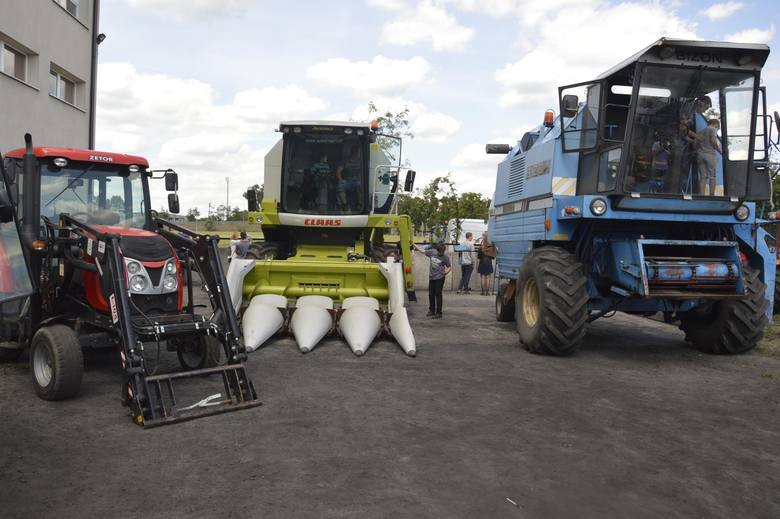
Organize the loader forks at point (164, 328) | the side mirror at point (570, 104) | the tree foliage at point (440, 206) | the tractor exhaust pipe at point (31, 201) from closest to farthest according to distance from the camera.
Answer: the loader forks at point (164, 328)
the tractor exhaust pipe at point (31, 201)
the side mirror at point (570, 104)
the tree foliage at point (440, 206)

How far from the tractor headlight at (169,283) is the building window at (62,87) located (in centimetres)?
1209

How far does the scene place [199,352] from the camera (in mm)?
6742

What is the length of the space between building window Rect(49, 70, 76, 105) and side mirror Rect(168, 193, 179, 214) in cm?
1008

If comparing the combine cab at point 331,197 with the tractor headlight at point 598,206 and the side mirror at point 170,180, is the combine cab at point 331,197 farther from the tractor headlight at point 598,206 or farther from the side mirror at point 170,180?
the tractor headlight at point 598,206

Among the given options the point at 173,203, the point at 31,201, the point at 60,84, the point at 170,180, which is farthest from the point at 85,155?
the point at 60,84

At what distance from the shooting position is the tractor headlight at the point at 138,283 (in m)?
6.10

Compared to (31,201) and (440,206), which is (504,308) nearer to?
(31,201)

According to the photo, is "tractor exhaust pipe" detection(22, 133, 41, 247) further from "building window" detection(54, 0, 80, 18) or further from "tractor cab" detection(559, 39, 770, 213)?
"building window" detection(54, 0, 80, 18)

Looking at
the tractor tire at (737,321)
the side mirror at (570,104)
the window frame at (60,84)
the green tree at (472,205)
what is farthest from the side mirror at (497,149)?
the green tree at (472,205)

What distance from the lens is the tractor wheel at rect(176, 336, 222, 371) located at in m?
6.55

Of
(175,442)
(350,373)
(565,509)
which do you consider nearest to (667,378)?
(350,373)

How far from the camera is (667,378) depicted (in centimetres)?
722

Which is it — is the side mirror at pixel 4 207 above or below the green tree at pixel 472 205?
below

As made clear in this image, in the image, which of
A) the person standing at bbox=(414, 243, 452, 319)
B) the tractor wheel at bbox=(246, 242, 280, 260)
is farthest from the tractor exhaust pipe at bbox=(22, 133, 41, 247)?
the person standing at bbox=(414, 243, 452, 319)
